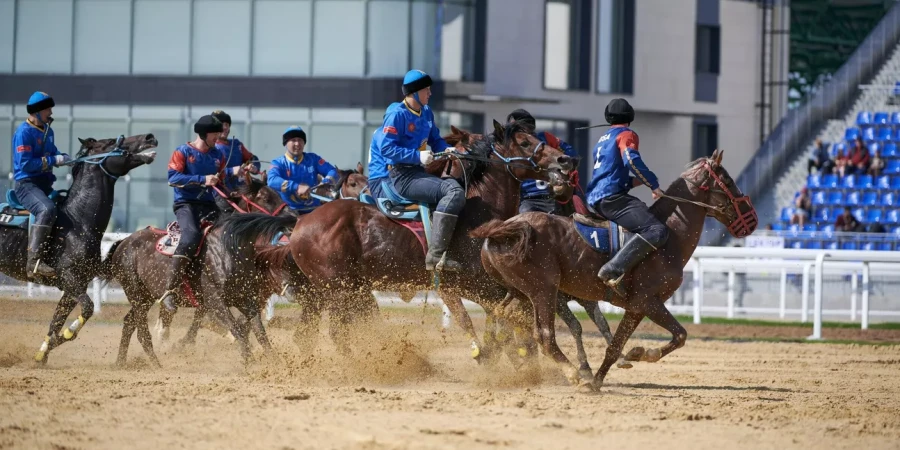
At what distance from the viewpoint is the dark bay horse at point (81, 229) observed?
1102 centimetres

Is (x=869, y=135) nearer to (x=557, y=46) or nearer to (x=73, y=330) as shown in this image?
(x=557, y=46)

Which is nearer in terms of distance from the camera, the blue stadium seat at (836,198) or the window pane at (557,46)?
the blue stadium seat at (836,198)

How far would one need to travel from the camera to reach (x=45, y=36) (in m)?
28.5

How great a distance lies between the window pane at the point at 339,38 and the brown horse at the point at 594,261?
62.0 ft

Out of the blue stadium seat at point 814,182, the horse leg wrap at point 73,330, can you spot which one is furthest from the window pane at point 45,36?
the horse leg wrap at point 73,330

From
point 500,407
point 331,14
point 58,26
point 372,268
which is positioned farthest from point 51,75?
point 500,407

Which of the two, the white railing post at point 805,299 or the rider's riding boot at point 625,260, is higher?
the rider's riding boot at point 625,260

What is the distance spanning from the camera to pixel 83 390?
871 centimetres

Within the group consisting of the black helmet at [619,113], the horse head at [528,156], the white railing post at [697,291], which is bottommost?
the white railing post at [697,291]

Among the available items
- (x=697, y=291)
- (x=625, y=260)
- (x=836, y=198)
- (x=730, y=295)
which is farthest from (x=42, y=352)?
(x=836, y=198)

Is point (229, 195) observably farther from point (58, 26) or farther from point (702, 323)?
point (58, 26)

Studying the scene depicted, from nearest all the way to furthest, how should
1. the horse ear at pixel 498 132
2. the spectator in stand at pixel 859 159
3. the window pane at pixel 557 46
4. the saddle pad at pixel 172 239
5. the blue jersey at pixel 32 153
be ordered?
the horse ear at pixel 498 132 → the saddle pad at pixel 172 239 → the blue jersey at pixel 32 153 → the spectator in stand at pixel 859 159 → the window pane at pixel 557 46

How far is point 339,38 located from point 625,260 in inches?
774

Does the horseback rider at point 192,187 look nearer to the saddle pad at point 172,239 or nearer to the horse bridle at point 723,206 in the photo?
the saddle pad at point 172,239
